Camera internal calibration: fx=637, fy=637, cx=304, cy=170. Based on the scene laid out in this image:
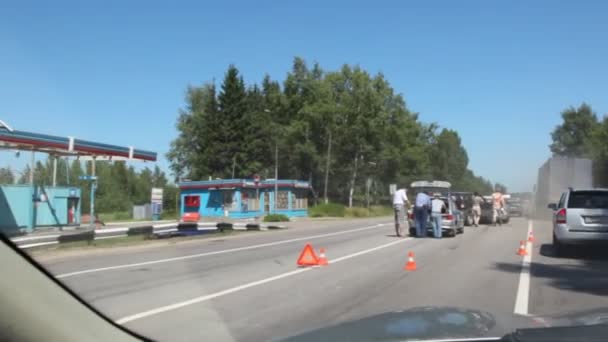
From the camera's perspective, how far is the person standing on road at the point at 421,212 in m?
21.2

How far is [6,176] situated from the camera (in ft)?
13.8

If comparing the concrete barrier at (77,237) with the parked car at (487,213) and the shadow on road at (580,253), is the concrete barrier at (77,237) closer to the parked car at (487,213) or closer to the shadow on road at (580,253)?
the shadow on road at (580,253)

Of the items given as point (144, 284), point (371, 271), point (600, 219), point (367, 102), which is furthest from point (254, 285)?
point (367, 102)

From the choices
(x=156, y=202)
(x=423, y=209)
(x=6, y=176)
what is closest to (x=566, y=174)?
Result: (x=423, y=209)

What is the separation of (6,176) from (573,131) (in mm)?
76104

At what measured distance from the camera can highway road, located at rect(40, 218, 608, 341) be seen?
7.38 metres

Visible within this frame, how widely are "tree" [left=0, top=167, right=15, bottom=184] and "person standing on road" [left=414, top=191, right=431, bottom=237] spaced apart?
58.5 ft

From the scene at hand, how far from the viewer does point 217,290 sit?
995 cm

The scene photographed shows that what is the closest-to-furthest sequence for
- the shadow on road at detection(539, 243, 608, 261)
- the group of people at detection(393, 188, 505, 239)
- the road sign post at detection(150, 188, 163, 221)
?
the road sign post at detection(150, 188, 163, 221) → the shadow on road at detection(539, 243, 608, 261) → the group of people at detection(393, 188, 505, 239)

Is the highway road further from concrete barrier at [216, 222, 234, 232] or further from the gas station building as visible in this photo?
concrete barrier at [216, 222, 234, 232]

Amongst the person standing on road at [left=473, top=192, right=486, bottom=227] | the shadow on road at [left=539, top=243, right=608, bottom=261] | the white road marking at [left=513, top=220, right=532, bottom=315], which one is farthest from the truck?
the white road marking at [left=513, top=220, right=532, bottom=315]

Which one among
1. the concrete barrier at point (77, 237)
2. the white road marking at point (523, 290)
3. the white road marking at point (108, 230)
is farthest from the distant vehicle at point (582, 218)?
the white road marking at point (108, 230)

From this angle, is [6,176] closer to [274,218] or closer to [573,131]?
[274,218]

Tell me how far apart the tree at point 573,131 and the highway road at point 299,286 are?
2284 inches
